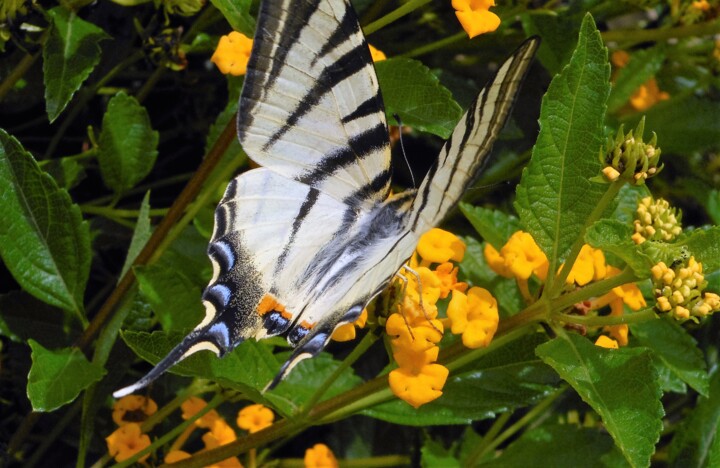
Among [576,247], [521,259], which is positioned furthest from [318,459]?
[576,247]

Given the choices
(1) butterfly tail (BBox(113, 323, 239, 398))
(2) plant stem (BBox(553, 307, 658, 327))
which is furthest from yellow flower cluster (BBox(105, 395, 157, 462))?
(2) plant stem (BBox(553, 307, 658, 327))

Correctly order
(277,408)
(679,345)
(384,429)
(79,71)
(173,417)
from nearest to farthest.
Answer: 1. (277,408)
2. (79,71)
3. (679,345)
4. (173,417)
5. (384,429)

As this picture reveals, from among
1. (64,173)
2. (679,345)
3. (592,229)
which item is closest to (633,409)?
(592,229)

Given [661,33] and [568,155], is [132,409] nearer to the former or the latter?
[568,155]

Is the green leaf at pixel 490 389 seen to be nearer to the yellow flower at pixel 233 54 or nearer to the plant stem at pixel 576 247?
the plant stem at pixel 576 247

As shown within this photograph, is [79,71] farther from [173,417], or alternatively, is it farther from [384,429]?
[384,429]

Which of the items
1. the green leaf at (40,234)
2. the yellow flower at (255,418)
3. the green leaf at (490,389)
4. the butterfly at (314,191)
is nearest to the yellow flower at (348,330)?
the butterfly at (314,191)
